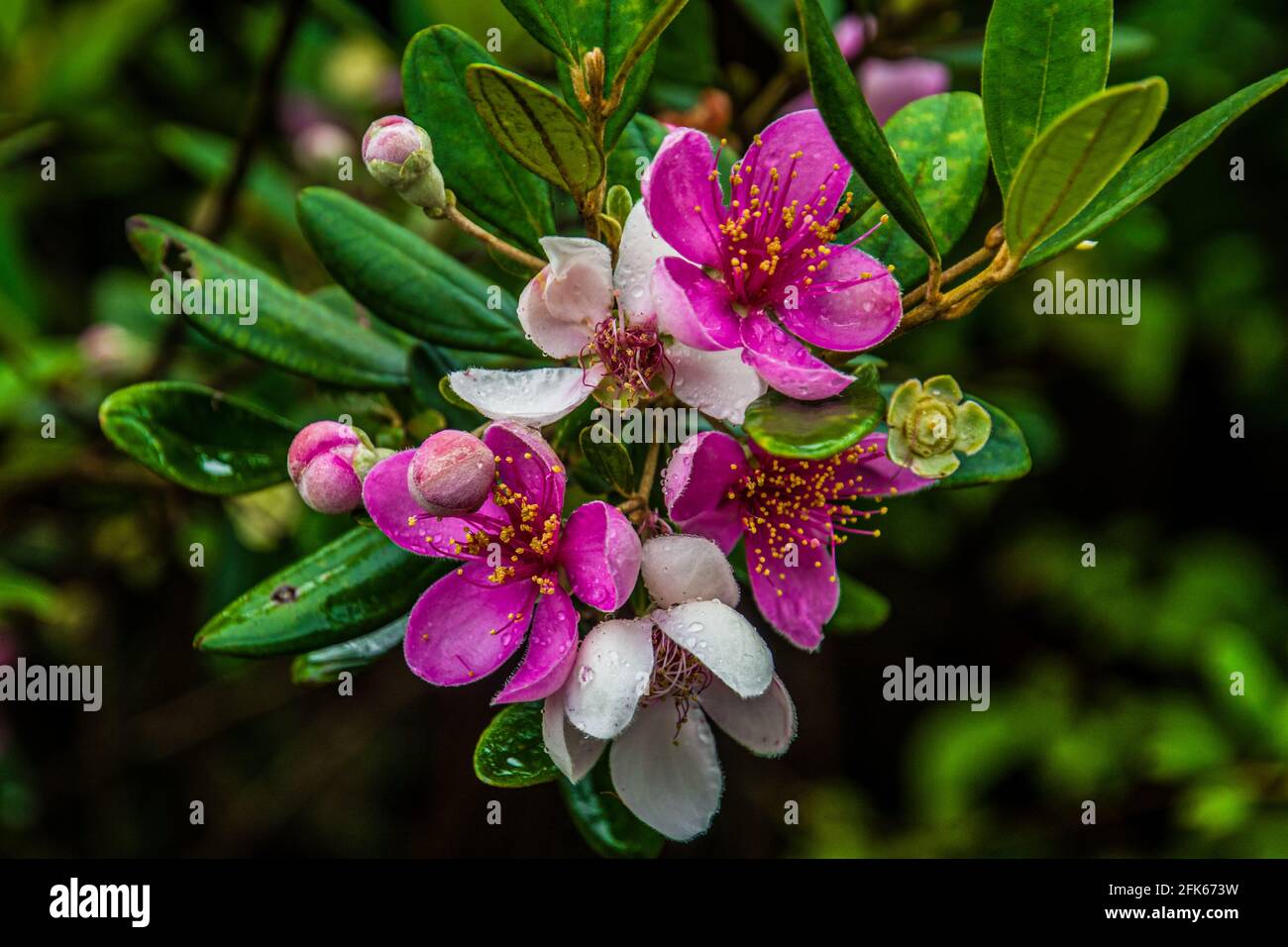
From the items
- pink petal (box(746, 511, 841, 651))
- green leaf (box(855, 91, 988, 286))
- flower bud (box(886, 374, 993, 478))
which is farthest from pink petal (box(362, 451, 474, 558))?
green leaf (box(855, 91, 988, 286))

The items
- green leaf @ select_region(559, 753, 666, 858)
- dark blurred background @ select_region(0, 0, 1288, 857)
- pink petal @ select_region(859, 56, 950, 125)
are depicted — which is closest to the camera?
green leaf @ select_region(559, 753, 666, 858)

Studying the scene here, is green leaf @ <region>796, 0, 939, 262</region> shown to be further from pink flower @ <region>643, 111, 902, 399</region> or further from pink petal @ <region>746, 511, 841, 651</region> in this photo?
pink petal @ <region>746, 511, 841, 651</region>

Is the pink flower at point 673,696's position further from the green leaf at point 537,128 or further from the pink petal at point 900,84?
the pink petal at point 900,84

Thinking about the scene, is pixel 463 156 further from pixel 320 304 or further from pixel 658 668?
pixel 658 668

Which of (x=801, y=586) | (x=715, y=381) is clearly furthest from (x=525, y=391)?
(x=801, y=586)

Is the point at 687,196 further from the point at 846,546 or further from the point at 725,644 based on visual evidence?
the point at 846,546

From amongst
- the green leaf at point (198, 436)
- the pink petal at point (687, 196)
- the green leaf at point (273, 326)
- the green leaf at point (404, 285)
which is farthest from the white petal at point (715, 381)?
the green leaf at point (198, 436)
